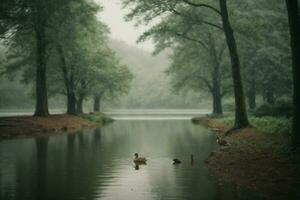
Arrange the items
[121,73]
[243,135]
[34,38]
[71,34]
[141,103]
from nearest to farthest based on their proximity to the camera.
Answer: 1. [243,135]
2. [71,34]
3. [34,38]
4. [121,73]
5. [141,103]

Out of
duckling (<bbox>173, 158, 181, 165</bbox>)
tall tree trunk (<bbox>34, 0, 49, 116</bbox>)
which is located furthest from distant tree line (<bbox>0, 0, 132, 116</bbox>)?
duckling (<bbox>173, 158, 181, 165</bbox>)

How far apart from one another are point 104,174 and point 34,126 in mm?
20591

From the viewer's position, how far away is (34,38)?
142 ft

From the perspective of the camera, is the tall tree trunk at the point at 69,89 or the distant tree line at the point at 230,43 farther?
the tall tree trunk at the point at 69,89

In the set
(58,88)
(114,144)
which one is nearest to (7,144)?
(114,144)

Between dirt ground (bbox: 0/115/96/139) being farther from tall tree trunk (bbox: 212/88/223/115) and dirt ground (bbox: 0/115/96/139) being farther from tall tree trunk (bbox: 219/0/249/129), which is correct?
tall tree trunk (bbox: 212/88/223/115)

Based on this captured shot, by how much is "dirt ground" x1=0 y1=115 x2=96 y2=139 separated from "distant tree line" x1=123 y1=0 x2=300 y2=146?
12.4m

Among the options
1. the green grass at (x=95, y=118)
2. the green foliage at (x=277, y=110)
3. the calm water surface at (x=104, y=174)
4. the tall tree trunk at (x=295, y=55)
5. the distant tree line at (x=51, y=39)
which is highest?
the distant tree line at (x=51, y=39)

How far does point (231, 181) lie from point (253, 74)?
117ft

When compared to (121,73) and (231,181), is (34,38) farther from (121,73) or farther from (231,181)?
(231,181)

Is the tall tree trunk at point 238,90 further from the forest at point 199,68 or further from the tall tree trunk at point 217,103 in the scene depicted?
the tall tree trunk at point 217,103

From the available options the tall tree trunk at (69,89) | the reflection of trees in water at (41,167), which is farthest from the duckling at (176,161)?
the tall tree trunk at (69,89)

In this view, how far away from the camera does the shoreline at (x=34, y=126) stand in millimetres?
32078

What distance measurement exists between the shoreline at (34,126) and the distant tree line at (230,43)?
1238 cm
